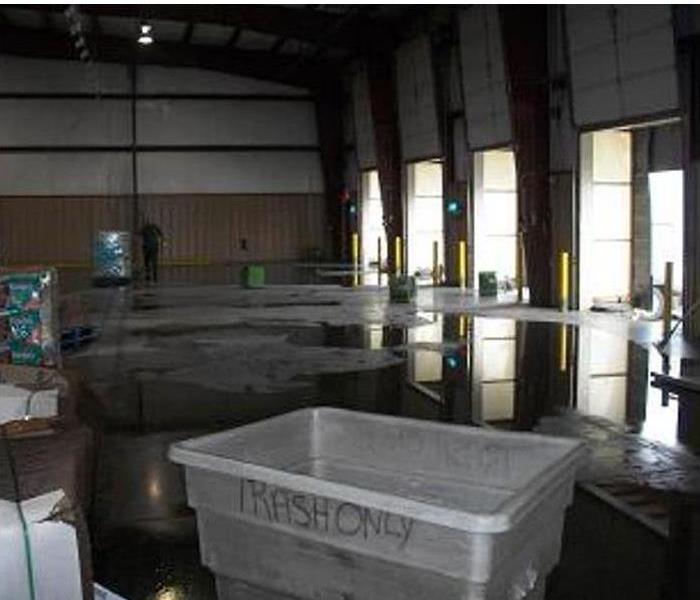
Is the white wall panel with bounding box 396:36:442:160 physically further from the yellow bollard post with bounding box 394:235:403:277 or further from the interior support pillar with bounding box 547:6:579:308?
the interior support pillar with bounding box 547:6:579:308

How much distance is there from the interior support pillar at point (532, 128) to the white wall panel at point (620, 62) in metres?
0.97

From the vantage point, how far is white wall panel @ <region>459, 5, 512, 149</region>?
61.1 ft

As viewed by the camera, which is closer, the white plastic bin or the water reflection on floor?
the white plastic bin

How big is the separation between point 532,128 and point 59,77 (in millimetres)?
20503

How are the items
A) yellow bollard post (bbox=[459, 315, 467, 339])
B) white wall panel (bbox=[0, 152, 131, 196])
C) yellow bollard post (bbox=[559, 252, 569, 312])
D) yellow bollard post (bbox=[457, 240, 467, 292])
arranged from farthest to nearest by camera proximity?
white wall panel (bbox=[0, 152, 131, 196]), yellow bollard post (bbox=[457, 240, 467, 292]), yellow bollard post (bbox=[559, 252, 569, 312]), yellow bollard post (bbox=[459, 315, 467, 339])

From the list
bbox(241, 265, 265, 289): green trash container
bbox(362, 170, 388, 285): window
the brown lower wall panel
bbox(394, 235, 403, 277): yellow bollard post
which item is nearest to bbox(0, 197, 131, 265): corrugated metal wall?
the brown lower wall panel

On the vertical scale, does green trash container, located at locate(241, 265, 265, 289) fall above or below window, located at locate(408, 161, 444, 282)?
below

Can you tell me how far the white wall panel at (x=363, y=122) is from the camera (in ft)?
94.3

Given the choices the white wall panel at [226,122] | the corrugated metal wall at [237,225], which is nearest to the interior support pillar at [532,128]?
the white wall panel at [226,122]

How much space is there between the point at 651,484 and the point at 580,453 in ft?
10.4

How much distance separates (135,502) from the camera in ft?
18.2

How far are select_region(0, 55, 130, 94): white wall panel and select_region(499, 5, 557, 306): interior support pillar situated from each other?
1879cm

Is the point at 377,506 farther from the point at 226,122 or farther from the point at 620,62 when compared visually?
the point at 226,122

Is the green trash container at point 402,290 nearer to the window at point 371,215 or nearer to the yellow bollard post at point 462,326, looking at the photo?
the yellow bollard post at point 462,326
